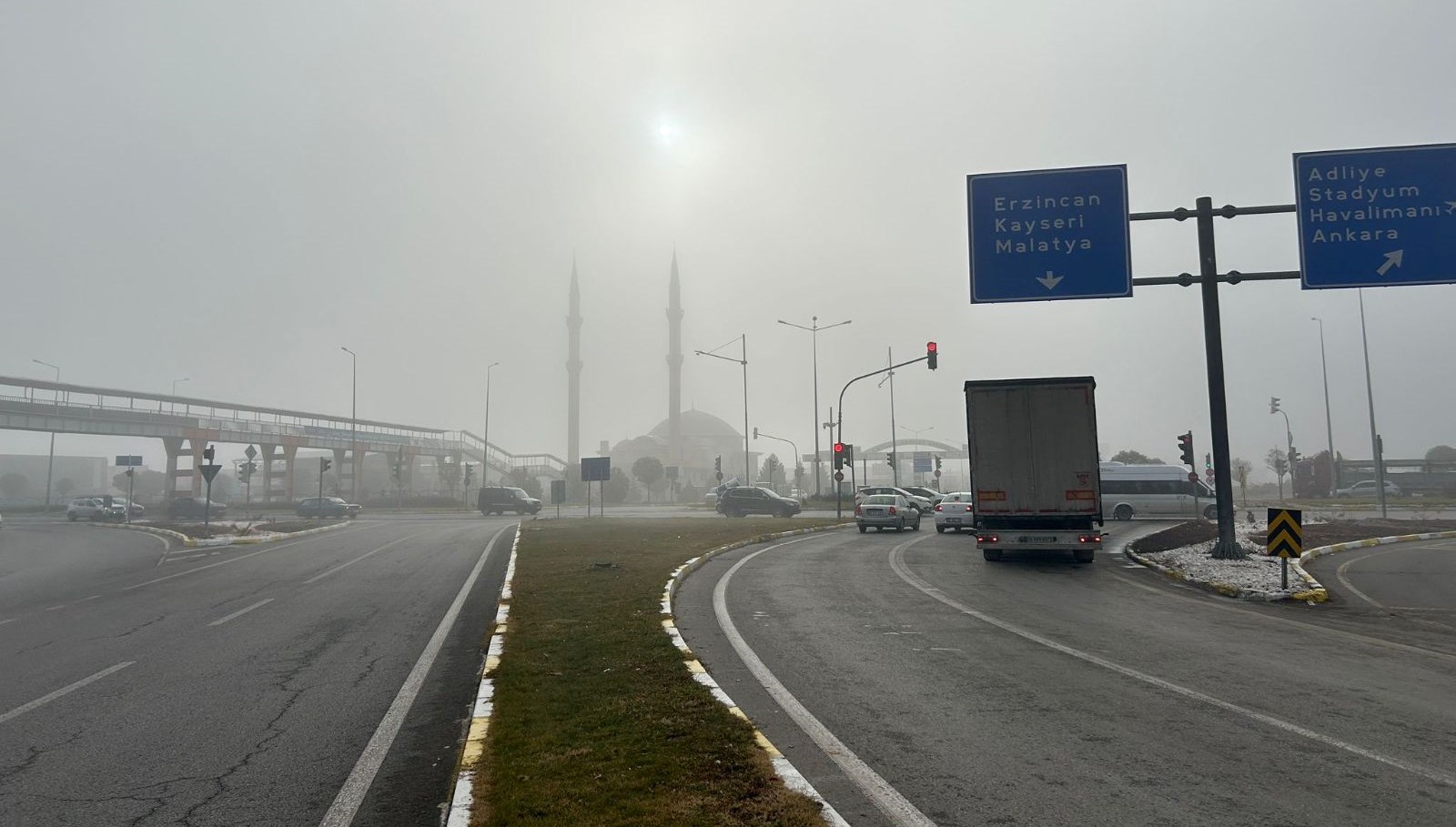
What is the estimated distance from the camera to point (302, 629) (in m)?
11.1

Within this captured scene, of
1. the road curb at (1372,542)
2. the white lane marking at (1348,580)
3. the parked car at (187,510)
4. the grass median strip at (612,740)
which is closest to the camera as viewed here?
the grass median strip at (612,740)

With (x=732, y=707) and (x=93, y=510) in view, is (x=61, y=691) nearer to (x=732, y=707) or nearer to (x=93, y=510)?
(x=732, y=707)

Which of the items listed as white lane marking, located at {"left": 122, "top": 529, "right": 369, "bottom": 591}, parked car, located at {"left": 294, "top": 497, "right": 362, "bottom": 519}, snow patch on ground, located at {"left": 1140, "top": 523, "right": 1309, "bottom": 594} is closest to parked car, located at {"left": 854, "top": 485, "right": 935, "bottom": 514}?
snow patch on ground, located at {"left": 1140, "top": 523, "right": 1309, "bottom": 594}

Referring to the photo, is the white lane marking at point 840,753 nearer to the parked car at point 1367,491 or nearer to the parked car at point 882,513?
the parked car at point 882,513

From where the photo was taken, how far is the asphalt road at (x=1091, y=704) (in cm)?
465

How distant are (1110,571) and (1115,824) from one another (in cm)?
1480

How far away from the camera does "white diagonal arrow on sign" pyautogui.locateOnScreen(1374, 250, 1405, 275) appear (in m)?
16.8

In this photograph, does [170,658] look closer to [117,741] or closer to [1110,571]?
[117,741]

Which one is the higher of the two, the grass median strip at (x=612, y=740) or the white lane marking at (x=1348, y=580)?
the grass median strip at (x=612, y=740)

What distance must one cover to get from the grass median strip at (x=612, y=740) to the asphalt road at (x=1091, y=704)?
44 cm

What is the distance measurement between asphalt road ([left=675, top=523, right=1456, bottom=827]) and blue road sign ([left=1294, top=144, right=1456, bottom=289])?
8064 millimetres

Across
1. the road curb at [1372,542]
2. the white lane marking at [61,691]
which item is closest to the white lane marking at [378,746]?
the white lane marking at [61,691]

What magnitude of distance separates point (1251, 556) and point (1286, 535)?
13.2 feet

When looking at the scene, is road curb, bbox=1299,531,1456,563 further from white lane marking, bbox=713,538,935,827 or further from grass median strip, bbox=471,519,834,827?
A: grass median strip, bbox=471,519,834,827
